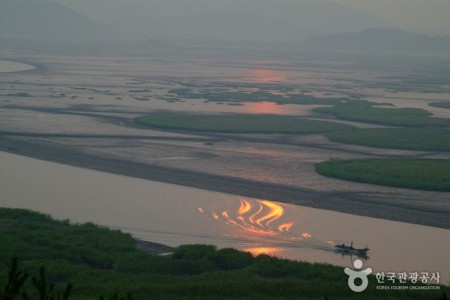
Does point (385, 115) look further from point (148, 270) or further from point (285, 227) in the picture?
point (148, 270)

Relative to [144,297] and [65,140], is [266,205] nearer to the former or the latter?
[144,297]

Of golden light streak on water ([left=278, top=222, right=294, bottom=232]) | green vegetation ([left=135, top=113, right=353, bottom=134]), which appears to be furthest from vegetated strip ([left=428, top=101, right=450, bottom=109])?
golden light streak on water ([left=278, top=222, right=294, bottom=232])

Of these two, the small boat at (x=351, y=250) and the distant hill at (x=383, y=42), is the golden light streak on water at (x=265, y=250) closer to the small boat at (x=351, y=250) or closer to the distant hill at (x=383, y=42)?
the small boat at (x=351, y=250)

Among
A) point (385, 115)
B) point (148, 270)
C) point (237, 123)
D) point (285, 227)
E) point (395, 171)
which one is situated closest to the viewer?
point (148, 270)

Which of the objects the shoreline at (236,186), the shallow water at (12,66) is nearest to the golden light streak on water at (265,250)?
the shoreline at (236,186)

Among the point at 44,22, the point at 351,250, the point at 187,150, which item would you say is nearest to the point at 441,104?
the point at 187,150
